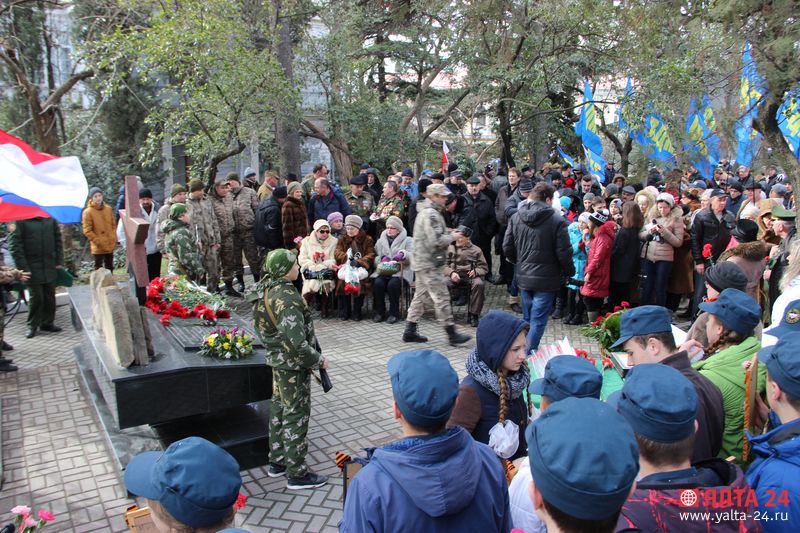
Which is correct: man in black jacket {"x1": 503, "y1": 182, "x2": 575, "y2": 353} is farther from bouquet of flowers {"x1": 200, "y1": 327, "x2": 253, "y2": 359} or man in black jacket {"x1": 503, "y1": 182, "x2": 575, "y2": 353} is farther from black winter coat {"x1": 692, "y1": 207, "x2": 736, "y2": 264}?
bouquet of flowers {"x1": 200, "y1": 327, "x2": 253, "y2": 359}

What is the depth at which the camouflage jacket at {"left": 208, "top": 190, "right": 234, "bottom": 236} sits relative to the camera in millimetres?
10484

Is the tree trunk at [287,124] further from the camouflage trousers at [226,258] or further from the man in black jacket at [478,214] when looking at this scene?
the man in black jacket at [478,214]

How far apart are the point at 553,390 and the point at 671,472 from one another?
2.74 ft

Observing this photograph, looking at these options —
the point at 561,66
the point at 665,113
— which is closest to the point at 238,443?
the point at 665,113

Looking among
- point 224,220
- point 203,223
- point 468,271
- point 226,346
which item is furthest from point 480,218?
point 226,346

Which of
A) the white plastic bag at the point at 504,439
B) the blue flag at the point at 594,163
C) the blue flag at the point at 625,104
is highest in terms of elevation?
the blue flag at the point at 625,104

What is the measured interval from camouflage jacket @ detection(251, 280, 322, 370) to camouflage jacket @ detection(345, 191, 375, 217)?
6466mm

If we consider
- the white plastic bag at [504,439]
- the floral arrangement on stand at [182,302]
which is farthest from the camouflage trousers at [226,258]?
the white plastic bag at [504,439]

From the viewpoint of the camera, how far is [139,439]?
5395 millimetres

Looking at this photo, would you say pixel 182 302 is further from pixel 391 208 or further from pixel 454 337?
pixel 391 208

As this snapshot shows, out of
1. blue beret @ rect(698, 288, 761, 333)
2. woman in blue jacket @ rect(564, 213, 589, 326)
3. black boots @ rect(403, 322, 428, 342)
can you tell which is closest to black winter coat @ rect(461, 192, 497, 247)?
woman in blue jacket @ rect(564, 213, 589, 326)

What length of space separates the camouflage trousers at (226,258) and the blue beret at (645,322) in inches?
329

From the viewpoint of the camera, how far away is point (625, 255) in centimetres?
875

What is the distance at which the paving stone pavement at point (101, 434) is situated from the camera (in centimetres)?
466
